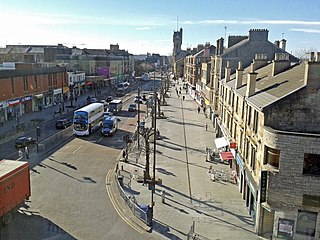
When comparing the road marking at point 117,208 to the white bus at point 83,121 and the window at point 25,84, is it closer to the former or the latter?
the white bus at point 83,121

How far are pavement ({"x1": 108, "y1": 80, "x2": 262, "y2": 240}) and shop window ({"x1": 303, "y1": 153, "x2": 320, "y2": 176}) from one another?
4.59 m

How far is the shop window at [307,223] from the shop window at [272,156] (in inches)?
109

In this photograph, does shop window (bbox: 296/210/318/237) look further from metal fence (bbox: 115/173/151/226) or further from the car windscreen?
the car windscreen

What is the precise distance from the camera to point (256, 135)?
20.6 m

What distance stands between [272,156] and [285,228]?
384 centimetres

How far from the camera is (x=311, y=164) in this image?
1708cm

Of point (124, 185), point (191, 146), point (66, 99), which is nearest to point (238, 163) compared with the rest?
point (124, 185)

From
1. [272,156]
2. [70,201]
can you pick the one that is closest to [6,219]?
[70,201]

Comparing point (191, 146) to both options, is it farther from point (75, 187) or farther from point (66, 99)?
point (66, 99)

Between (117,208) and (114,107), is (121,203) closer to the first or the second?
(117,208)

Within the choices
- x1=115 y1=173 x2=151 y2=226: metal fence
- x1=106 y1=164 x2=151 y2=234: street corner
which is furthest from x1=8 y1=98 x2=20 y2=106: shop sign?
x1=115 y1=173 x2=151 y2=226: metal fence

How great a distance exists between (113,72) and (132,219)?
97.1 metres

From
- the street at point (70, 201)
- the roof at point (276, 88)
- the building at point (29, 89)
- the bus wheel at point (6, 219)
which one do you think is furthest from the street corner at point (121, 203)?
the building at point (29, 89)

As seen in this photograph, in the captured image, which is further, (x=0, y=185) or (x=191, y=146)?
(x=191, y=146)
